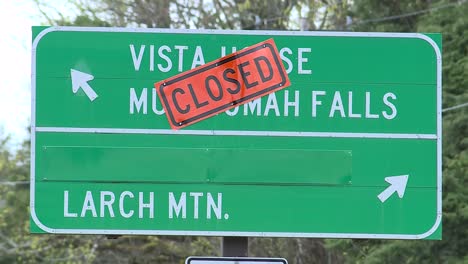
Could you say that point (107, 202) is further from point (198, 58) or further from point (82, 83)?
point (198, 58)

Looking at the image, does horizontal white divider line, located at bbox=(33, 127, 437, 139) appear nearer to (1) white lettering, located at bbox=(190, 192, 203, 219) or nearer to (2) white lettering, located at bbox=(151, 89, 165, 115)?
(2) white lettering, located at bbox=(151, 89, 165, 115)

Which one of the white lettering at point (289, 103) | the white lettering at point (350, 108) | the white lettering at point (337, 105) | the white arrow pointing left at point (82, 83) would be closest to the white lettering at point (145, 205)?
the white arrow pointing left at point (82, 83)

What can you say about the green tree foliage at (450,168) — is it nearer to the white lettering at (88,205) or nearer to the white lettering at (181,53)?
the white lettering at (181,53)

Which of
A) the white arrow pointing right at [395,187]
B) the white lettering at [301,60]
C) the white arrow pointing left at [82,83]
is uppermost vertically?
the white lettering at [301,60]

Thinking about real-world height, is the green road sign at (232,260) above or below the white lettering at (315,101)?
below

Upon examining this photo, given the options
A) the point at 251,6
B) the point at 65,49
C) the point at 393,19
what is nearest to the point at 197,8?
the point at 251,6

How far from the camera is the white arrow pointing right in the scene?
706cm

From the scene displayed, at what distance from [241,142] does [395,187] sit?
1.00 meters

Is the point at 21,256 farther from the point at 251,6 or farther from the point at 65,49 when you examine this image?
the point at 65,49

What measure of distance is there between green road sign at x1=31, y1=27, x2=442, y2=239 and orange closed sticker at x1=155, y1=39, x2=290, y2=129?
0.05 m

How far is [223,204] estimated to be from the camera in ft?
23.1

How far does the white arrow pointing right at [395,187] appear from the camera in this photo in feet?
23.2

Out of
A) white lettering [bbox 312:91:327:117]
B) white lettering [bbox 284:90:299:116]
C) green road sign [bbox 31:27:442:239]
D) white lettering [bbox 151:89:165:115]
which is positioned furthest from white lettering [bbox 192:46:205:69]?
white lettering [bbox 312:91:327:117]

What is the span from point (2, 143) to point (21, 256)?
2879 millimetres
